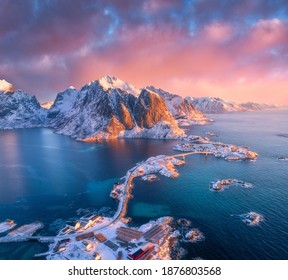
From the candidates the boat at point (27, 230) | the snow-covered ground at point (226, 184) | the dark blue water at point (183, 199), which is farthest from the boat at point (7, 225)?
the snow-covered ground at point (226, 184)

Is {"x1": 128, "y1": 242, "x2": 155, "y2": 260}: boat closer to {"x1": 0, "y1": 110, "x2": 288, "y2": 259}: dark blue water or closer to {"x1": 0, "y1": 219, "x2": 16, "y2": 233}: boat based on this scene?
{"x1": 0, "y1": 110, "x2": 288, "y2": 259}: dark blue water

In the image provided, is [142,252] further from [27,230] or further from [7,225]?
[7,225]

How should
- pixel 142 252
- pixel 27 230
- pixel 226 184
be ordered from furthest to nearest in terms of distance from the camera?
pixel 226 184 → pixel 27 230 → pixel 142 252

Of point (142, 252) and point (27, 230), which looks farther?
point (27, 230)

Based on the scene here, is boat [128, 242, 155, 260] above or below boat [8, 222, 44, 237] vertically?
above

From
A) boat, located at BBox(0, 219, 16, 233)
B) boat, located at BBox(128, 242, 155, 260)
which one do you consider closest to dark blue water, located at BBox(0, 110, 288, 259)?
boat, located at BBox(0, 219, 16, 233)

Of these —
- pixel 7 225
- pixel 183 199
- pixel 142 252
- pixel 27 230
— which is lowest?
pixel 27 230

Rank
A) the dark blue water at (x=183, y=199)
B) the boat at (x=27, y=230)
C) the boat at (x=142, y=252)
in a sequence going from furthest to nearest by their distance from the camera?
the boat at (x=27, y=230) → the dark blue water at (x=183, y=199) → the boat at (x=142, y=252)

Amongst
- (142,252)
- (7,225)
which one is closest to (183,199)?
(142,252)

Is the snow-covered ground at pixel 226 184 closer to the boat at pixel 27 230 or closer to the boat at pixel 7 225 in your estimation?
the boat at pixel 27 230
